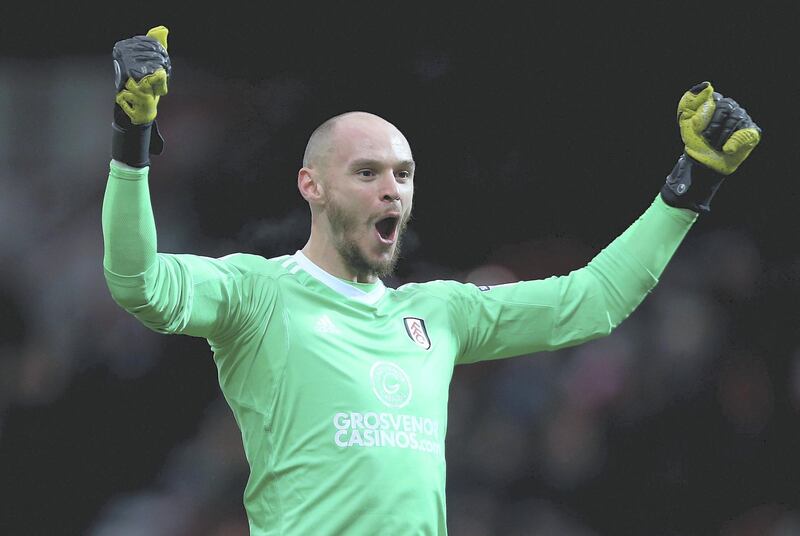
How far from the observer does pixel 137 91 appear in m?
2.79

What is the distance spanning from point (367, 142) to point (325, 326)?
608 mm

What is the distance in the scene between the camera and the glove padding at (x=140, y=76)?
277cm

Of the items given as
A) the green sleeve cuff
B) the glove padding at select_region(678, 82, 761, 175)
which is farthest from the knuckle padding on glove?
the glove padding at select_region(678, 82, 761, 175)

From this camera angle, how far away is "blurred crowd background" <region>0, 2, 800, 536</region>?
5.70m

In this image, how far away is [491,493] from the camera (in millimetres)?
6133

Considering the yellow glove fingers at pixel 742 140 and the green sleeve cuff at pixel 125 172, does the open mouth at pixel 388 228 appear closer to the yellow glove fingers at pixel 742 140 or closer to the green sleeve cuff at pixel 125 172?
the green sleeve cuff at pixel 125 172

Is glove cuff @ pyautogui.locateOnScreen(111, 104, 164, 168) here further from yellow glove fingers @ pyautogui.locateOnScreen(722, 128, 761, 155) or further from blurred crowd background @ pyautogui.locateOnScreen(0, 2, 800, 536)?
blurred crowd background @ pyautogui.locateOnScreen(0, 2, 800, 536)

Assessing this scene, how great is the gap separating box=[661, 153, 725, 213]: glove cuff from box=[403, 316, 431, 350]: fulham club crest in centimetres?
89

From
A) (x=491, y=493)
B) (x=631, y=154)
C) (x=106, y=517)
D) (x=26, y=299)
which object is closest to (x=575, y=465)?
(x=491, y=493)

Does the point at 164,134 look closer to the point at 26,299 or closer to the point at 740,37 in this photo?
the point at 26,299

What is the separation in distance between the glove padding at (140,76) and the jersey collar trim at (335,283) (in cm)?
84

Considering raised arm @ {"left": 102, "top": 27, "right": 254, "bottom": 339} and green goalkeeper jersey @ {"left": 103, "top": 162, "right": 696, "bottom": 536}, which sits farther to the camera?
green goalkeeper jersey @ {"left": 103, "top": 162, "right": 696, "bottom": 536}

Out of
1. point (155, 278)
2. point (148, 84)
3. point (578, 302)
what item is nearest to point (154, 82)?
point (148, 84)

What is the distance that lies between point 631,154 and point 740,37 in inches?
35.6
